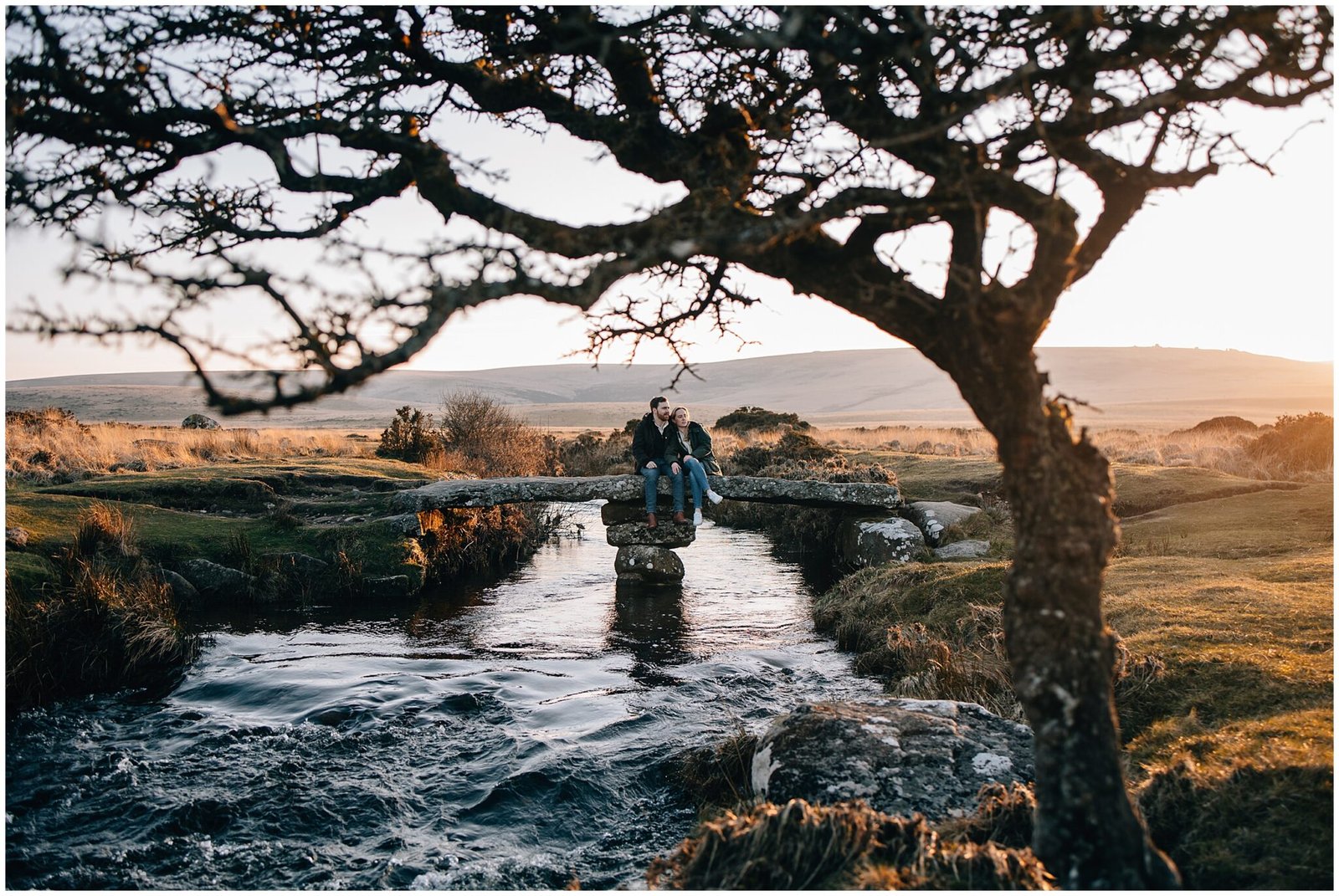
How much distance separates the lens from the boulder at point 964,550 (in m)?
14.0

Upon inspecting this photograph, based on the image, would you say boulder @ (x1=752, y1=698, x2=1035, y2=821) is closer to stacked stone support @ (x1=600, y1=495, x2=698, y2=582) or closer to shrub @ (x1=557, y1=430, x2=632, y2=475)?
stacked stone support @ (x1=600, y1=495, x2=698, y2=582)

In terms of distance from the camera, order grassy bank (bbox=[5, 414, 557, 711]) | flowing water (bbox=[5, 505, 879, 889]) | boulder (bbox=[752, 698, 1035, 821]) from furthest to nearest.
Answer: grassy bank (bbox=[5, 414, 557, 711]), flowing water (bbox=[5, 505, 879, 889]), boulder (bbox=[752, 698, 1035, 821])

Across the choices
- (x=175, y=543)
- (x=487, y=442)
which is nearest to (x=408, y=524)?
(x=175, y=543)

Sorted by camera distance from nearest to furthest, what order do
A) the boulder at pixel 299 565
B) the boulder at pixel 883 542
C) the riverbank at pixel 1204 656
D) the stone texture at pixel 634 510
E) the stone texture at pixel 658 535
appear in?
the riverbank at pixel 1204 656 < the boulder at pixel 299 565 < the boulder at pixel 883 542 < the stone texture at pixel 658 535 < the stone texture at pixel 634 510

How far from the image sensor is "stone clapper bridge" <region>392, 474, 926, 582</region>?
1544 centimetres

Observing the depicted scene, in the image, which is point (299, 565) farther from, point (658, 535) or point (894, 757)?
point (894, 757)

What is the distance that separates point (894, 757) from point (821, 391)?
14999cm

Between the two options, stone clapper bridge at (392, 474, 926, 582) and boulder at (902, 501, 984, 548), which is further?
boulder at (902, 501, 984, 548)

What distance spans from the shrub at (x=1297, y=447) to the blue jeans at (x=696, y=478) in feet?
46.3

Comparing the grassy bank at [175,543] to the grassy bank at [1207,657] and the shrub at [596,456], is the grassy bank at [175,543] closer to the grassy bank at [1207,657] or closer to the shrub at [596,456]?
the grassy bank at [1207,657]

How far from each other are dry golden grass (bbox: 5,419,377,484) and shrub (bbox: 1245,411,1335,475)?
2553 cm

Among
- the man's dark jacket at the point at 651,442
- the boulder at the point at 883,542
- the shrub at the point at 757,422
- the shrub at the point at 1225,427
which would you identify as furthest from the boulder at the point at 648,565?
the shrub at the point at 1225,427

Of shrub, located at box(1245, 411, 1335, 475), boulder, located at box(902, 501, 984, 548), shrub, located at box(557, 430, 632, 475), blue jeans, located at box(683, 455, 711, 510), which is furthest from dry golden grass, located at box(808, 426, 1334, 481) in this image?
shrub, located at box(557, 430, 632, 475)

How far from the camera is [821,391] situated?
15288 cm
